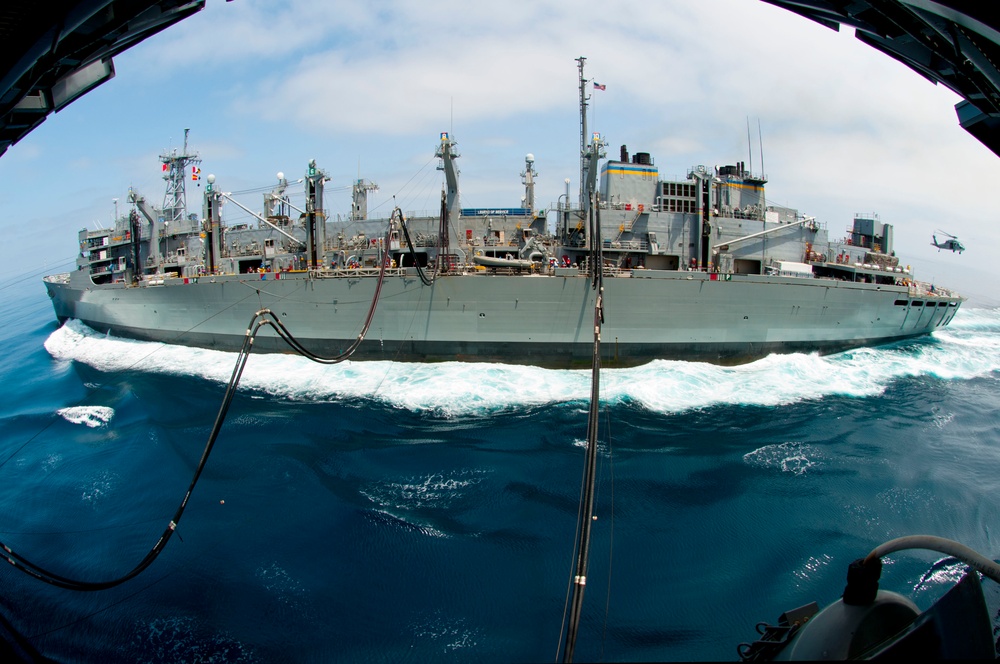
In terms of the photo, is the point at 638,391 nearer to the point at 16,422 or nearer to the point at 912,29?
the point at 912,29

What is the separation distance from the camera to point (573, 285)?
1900 cm

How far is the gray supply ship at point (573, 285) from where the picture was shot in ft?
63.7

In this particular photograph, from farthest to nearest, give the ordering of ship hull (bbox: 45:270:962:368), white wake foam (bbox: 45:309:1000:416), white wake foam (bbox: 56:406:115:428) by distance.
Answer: ship hull (bbox: 45:270:962:368)
white wake foam (bbox: 45:309:1000:416)
white wake foam (bbox: 56:406:115:428)

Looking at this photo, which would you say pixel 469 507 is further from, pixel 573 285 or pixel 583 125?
pixel 583 125

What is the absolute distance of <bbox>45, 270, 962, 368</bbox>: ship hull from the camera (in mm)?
19219

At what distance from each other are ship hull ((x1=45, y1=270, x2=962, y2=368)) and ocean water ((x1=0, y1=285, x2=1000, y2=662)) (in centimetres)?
150

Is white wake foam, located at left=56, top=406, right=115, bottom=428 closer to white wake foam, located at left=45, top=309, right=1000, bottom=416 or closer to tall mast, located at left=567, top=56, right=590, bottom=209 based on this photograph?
white wake foam, located at left=45, top=309, right=1000, bottom=416

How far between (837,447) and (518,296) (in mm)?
10644

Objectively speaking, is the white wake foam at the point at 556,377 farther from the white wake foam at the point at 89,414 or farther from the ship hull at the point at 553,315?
the white wake foam at the point at 89,414

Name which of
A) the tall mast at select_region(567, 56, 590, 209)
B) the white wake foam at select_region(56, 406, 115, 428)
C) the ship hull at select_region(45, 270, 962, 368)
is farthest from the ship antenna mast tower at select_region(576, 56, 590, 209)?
the white wake foam at select_region(56, 406, 115, 428)

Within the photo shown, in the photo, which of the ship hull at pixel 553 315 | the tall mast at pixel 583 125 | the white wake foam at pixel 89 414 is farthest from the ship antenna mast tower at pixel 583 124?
the white wake foam at pixel 89 414

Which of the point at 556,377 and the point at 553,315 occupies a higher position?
the point at 553,315

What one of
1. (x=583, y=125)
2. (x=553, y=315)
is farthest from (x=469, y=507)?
Result: (x=583, y=125)

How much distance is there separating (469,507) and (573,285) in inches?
423
